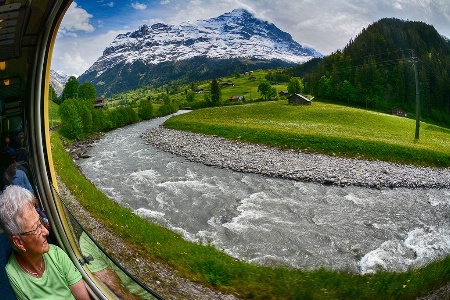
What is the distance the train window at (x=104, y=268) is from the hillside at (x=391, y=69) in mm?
1599

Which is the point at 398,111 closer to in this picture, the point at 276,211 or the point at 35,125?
the point at 276,211

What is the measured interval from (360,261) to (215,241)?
0.82 metres

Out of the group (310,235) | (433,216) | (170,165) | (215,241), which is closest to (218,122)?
(170,165)

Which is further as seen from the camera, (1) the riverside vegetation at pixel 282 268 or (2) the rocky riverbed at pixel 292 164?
(2) the rocky riverbed at pixel 292 164

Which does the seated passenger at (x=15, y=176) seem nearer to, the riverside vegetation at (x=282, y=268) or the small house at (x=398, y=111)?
the riverside vegetation at (x=282, y=268)

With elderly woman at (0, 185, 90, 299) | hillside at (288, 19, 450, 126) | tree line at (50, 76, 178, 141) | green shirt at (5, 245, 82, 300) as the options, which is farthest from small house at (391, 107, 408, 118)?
green shirt at (5, 245, 82, 300)

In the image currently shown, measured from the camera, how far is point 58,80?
2232 mm

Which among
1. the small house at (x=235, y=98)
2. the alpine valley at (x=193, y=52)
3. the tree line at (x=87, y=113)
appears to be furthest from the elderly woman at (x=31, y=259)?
the small house at (x=235, y=98)

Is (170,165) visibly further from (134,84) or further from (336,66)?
→ (336,66)

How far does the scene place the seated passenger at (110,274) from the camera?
1938 mm

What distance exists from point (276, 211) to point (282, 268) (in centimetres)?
37

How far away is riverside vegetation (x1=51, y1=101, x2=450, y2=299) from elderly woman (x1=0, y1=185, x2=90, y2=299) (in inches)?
13.8

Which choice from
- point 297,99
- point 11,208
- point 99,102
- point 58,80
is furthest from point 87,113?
point 297,99

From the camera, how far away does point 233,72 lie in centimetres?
257
